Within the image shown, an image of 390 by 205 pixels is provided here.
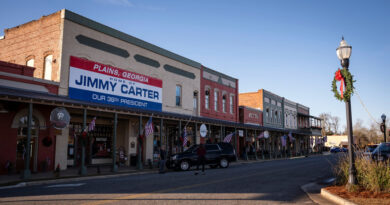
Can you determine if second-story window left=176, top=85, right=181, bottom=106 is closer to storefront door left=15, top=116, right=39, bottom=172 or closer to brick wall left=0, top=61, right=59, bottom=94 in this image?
brick wall left=0, top=61, right=59, bottom=94

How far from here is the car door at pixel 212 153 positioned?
2253 centimetres

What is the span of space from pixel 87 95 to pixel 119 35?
5695 millimetres

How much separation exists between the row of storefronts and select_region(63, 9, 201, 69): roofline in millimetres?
68

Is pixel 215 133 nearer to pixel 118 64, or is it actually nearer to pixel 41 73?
pixel 118 64

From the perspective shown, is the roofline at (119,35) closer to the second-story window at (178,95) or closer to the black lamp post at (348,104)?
the second-story window at (178,95)

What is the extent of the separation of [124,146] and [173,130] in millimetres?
6075

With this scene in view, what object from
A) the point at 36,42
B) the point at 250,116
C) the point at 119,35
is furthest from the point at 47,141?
the point at 250,116

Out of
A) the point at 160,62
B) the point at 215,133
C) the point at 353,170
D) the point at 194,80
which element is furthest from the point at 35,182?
the point at 215,133

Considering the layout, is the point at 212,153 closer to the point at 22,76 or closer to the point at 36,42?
the point at 22,76

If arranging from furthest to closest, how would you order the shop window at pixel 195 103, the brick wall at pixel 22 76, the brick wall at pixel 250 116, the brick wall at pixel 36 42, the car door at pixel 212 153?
the brick wall at pixel 250 116 < the shop window at pixel 195 103 < the car door at pixel 212 153 < the brick wall at pixel 36 42 < the brick wall at pixel 22 76

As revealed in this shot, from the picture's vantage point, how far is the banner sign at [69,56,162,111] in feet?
70.2

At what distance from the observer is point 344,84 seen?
1067 cm

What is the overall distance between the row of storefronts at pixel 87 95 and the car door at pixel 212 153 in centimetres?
285

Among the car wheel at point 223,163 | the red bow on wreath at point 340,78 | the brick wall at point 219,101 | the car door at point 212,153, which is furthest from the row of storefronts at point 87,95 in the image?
the red bow on wreath at point 340,78
